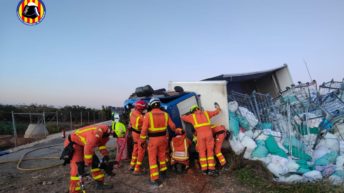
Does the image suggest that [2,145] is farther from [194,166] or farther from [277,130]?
[277,130]

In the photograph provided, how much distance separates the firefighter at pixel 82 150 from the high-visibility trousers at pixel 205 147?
6.36 feet

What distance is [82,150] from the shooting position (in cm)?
433

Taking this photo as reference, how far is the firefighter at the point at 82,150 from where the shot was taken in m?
3.99

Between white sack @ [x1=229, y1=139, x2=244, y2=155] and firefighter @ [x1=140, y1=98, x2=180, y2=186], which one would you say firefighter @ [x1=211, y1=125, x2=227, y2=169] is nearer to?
white sack @ [x1=229, y1=139, x2=244, y2=155]

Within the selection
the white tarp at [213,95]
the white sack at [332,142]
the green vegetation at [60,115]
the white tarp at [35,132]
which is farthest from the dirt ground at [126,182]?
the green vegetation at [60,115]

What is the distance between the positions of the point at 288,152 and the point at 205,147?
6.48 feet

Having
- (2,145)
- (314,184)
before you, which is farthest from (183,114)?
(2,145)

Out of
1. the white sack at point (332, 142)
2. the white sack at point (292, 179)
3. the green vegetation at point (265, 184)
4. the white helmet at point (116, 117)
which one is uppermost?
the white helmet at point (116, 117)

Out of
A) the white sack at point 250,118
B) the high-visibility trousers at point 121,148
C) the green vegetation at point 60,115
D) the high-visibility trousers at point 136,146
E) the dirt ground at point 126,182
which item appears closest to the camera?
the dirt ground at point 126,182

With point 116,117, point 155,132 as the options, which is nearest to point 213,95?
point 155,132

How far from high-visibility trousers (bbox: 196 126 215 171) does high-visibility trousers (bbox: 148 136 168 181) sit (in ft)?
2.59

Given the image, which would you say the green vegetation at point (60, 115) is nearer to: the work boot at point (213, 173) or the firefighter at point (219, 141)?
the firefighter at point (219, 141)

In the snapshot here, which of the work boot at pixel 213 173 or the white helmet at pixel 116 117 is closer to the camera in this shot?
the work boot at pixel 213 173

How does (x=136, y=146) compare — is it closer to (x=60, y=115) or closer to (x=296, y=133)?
(x=296, y=133)
